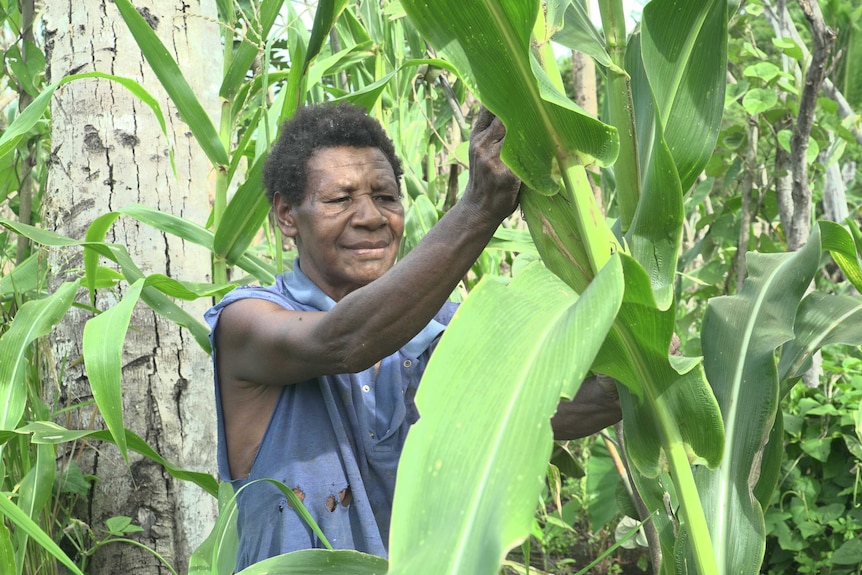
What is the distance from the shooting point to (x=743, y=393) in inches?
43.1

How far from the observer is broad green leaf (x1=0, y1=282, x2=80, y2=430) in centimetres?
140

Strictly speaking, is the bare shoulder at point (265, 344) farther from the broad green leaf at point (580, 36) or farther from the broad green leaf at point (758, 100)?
the broad green leaf at point (758, 100)

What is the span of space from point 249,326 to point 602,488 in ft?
4.67

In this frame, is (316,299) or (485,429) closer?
(485,429)

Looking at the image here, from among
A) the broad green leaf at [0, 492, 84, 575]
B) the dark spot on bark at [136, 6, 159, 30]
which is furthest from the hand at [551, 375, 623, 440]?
the dark spot on bark at [136, 6, 159, 30]

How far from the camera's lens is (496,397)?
0.71m

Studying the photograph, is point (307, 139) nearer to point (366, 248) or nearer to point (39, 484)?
point (366, 248)

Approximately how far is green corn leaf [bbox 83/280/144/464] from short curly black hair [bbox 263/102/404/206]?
1.27ft

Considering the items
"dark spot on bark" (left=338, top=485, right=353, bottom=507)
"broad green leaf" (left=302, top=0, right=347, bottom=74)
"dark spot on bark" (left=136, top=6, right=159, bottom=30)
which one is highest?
"dark spot on bark" (left=136, top=6, right=159, bottom=30)

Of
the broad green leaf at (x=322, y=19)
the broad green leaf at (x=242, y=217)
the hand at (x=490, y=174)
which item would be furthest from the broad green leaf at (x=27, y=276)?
the hand at (x=490, y=174)

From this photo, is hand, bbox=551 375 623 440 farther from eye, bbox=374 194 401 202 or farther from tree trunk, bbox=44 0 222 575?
tree trunk, bbox=44 0 222 575

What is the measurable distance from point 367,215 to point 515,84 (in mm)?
711

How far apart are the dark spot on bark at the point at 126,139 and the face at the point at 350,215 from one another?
2.07ft

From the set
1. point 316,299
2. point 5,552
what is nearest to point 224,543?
point 5,552
